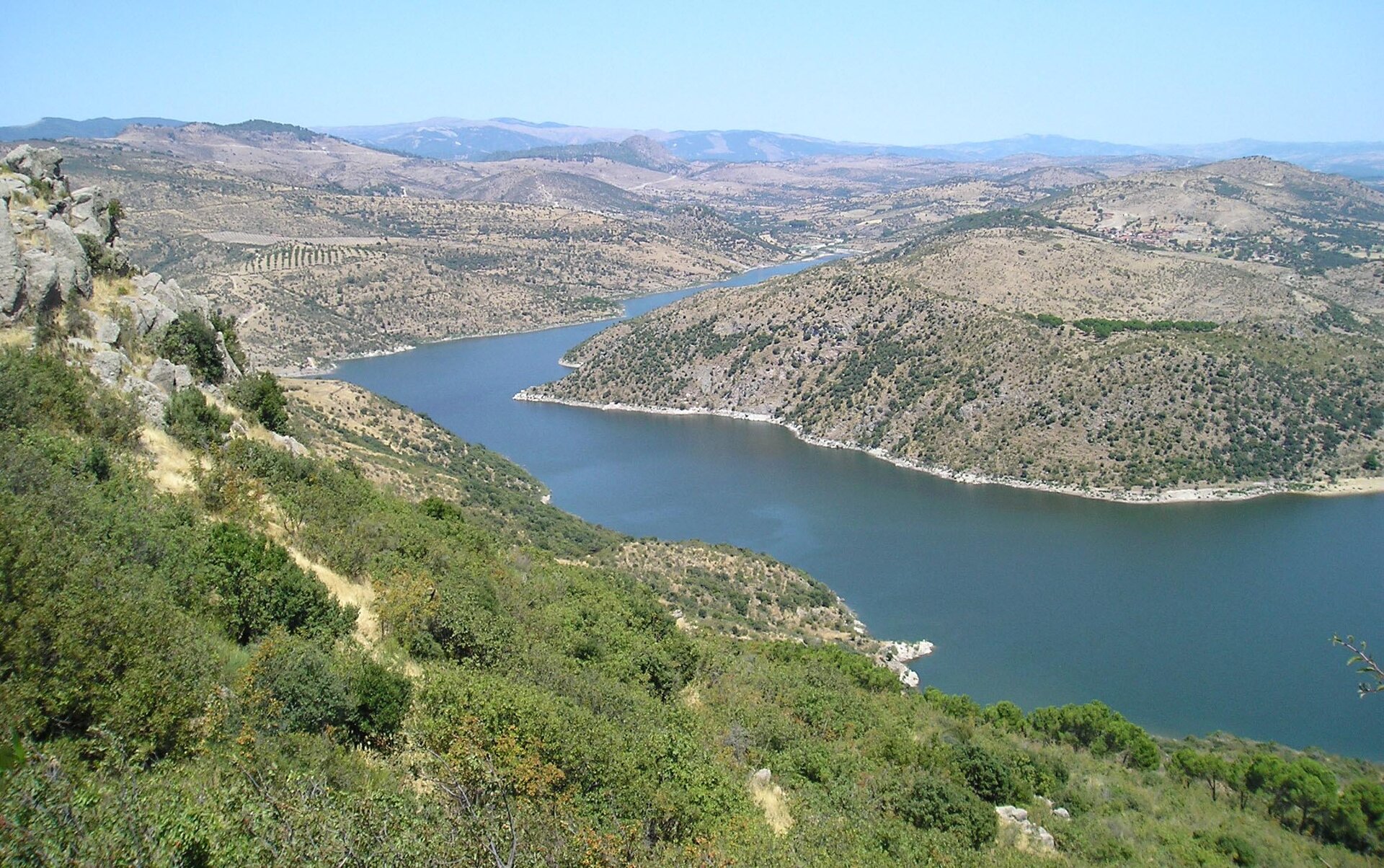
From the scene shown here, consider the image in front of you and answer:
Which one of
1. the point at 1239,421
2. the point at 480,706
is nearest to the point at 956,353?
the point at 1239,421

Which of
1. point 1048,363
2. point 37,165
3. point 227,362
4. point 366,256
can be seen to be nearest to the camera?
point 37,165

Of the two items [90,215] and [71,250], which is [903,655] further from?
[90,215]

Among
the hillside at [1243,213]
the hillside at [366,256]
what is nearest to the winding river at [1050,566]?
the hillside at [366,256]

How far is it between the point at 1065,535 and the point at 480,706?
149 ft

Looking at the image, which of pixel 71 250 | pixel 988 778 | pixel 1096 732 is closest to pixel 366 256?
pixel 71 250

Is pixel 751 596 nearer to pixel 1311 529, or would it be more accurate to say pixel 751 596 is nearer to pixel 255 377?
pixel 255 377

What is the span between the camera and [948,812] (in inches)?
559

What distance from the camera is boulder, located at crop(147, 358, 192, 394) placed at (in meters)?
18.0

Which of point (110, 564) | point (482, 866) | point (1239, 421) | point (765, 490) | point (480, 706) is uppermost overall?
point (110, 564)

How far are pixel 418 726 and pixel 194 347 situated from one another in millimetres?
15531

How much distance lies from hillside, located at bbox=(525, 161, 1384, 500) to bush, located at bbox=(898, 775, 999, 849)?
4560 centimetres

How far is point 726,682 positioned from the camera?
19766mm

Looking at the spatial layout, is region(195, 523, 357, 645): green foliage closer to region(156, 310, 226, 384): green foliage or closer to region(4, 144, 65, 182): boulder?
region(156, 310, 226, 384): green foliage

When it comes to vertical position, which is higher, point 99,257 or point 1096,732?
point 99,257
